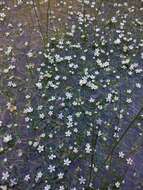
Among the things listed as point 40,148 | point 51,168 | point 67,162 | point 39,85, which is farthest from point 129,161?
point 39,85

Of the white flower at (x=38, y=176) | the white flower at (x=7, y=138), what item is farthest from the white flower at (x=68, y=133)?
the white flower at (x=7, y=138)

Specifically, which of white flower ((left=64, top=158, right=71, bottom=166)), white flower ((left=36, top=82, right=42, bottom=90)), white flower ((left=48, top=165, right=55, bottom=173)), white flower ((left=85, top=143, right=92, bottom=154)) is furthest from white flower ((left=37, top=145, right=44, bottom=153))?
white flower ((left=36, top=82, right=42, bottom=90))

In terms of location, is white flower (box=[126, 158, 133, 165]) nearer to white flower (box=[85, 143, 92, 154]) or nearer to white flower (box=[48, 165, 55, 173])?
white flower (box=[85, 143, 92, 154])

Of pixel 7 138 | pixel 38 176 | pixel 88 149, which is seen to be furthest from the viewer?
pixel 7 138

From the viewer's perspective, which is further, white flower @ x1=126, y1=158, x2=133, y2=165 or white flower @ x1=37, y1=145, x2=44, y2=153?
white flower @ x1=37, y1=145, x2=44, y2=153

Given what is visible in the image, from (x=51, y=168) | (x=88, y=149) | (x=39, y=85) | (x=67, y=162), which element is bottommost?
(x=51, y=168)

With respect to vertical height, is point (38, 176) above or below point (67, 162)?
below

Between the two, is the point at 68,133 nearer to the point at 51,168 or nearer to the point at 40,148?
the point at 40,148

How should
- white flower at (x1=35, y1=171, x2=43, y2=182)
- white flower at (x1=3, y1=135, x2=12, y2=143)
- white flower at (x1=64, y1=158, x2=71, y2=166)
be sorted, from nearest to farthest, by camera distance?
white flower at (x1=35, y1=171, x2=43, y2=182)
white flower at (x1=64, y1=158, x2=71, y2=166)
white flower at (x1=3, y1=135, x2=12, y2=143)

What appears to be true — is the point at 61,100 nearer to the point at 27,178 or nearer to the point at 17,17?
the point at 27,178

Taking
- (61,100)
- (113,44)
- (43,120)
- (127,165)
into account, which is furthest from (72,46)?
(127,165)

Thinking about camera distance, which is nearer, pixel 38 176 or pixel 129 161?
pixel 38 176
